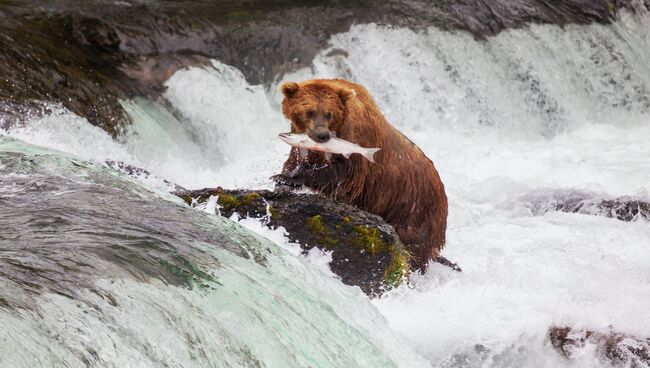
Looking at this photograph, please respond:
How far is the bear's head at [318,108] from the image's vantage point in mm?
5523

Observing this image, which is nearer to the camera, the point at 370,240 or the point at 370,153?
the point at 370,240

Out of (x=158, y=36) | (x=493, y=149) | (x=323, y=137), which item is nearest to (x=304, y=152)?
(x=323, y=137)

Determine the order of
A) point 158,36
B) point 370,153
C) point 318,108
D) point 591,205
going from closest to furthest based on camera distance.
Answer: point 370,153 < point 318,108 < point 591,205 < point 158,36

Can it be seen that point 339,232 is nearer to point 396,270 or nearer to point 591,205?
point 396,270

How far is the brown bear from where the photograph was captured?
18.4 feet

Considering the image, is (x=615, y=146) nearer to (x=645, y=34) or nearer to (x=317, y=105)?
(x=645, y=34)

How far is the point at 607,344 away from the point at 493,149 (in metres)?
6.64

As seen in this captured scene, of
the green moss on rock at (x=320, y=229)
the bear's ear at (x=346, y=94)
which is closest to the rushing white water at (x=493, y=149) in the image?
the green moss on rock at (x=320, y=229)

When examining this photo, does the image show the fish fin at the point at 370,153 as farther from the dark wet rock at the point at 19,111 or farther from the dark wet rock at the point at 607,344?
the dark wet rock at the point at 19,111

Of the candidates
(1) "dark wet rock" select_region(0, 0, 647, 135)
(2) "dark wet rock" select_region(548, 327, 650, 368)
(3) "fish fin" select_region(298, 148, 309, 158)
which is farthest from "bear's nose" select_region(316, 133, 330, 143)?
(1) "dark wet rock" select_region(0, 0, 647, 135)

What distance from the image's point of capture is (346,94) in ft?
18.3

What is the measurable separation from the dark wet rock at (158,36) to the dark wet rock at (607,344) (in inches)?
204

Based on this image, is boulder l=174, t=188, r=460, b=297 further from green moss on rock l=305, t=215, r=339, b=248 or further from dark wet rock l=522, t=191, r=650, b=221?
dark wet rock l=522, t=191, r=650, b=221

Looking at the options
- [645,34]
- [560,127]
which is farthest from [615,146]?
[645,34]
